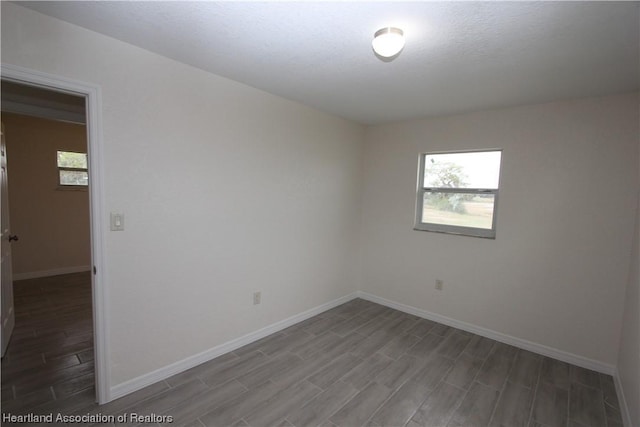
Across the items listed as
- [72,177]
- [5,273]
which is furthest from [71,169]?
[5,273]

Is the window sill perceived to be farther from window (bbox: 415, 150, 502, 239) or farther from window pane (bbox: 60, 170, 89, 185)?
window (bbox: 415, 150, 502, 239)

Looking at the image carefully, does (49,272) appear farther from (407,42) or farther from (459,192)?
(459,192)

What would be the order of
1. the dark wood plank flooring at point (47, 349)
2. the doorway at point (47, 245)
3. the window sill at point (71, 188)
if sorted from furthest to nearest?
the window sill at point (71, 188) → the doorway at point (47, 245) → the dark wood plank flooring at point (47, 349)

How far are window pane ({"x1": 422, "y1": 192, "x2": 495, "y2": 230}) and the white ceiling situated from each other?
1.12 meters

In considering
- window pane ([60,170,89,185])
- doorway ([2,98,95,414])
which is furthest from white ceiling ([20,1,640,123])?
window pane ([60,170,89,185])

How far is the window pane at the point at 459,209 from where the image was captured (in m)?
3.26

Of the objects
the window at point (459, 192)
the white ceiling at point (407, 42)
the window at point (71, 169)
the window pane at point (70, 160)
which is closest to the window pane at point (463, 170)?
the window at point (459, 192)

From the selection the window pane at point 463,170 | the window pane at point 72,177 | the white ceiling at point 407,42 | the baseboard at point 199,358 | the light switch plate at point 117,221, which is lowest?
the baseboard at point 199,358

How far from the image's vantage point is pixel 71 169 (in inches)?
197

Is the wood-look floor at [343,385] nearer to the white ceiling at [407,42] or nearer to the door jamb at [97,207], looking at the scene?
the door jamb at [97,207]

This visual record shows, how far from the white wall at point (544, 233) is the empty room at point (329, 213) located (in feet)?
0.06

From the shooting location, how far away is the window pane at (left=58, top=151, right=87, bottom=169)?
4893 millimetres

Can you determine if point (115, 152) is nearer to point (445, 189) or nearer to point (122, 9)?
point (122, 9)

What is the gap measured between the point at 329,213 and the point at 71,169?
464 centimetres
